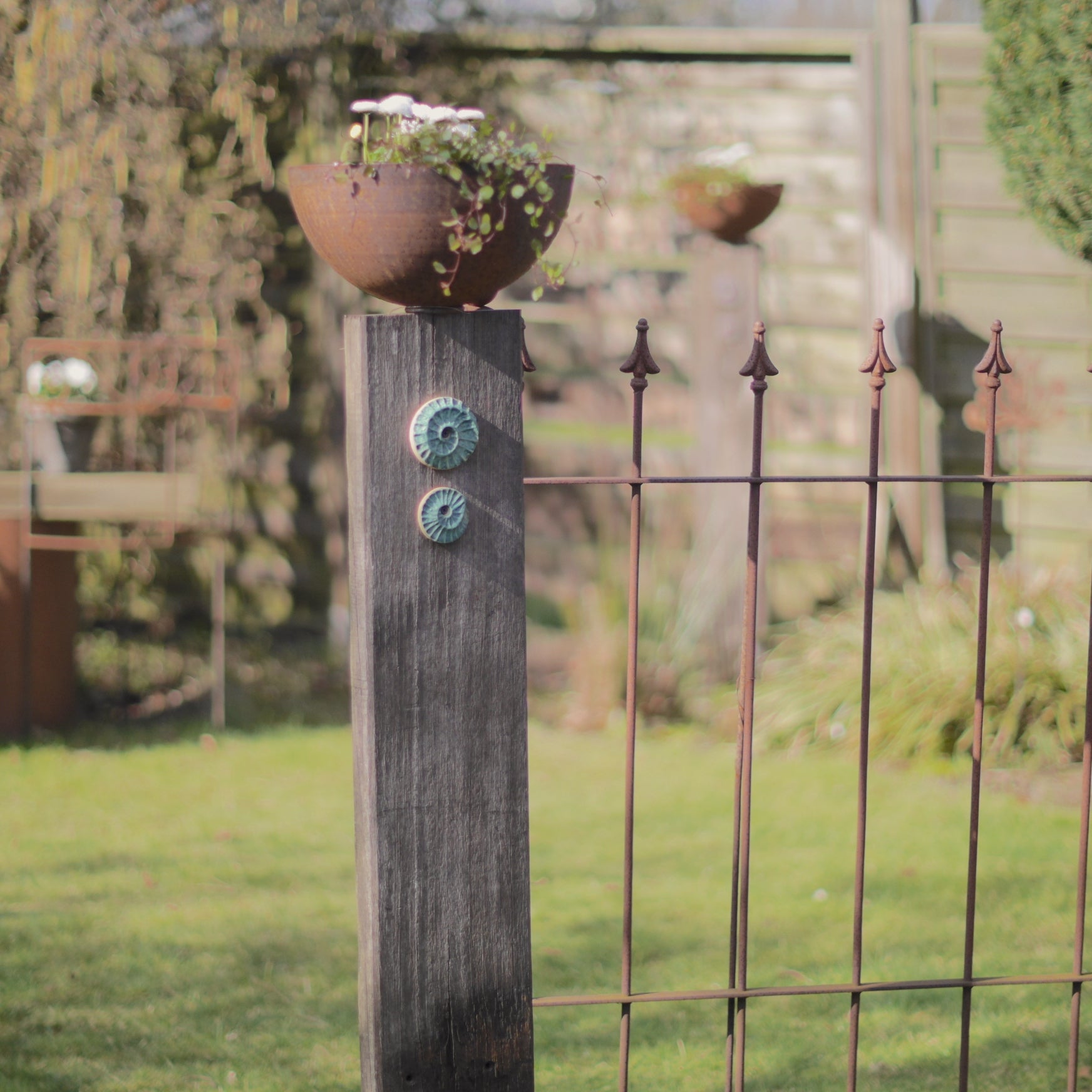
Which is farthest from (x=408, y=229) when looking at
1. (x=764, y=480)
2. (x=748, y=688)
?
→ (x=748, y=688)

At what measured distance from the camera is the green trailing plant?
6.38ft

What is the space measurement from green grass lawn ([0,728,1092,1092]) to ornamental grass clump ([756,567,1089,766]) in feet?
0.60

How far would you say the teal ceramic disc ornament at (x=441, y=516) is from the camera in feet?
6.68

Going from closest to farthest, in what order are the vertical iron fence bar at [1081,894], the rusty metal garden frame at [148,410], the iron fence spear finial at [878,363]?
the iron fence spear finial at [878,363]
the vertical iron fence bar at [1081,894]
the rusty metal garden frame at [148,410]

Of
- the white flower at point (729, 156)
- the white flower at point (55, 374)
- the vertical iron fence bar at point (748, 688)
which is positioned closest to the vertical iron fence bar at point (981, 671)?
the vertical iron fence bar at point (748, 688)

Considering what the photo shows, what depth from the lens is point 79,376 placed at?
5.39m

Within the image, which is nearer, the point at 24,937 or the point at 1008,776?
the point at 24,937

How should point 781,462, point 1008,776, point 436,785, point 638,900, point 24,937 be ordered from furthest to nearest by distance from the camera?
point 781,462 < point 1008,776 < point 638,900 < point 24,937 < point 436,785

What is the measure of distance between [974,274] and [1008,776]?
2429mm

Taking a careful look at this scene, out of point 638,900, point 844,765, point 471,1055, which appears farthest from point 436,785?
point 844,765

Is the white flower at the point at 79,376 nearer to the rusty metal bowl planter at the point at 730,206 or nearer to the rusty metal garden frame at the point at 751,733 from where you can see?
the rusty metal bowl planter at the point at 730,206

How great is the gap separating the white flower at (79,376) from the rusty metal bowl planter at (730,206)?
2.59 metres

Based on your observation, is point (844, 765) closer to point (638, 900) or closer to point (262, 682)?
point (638, 900)

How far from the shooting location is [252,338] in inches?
251
